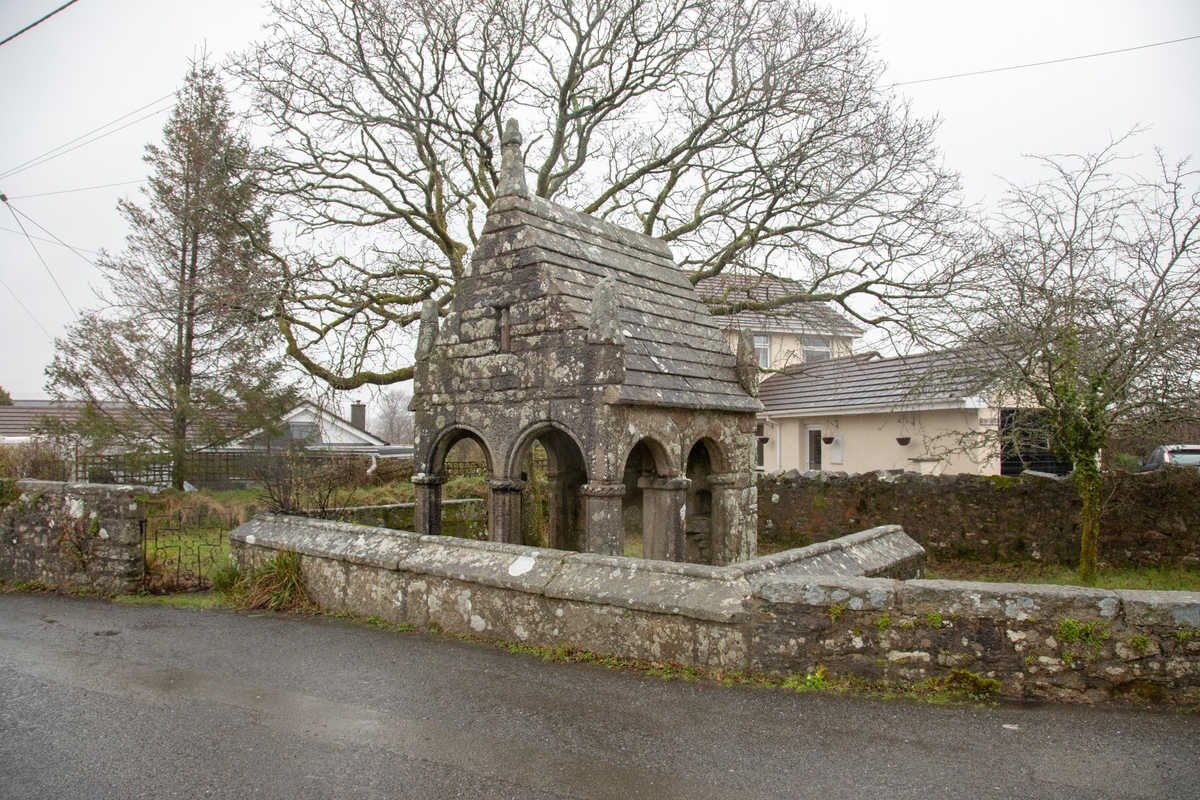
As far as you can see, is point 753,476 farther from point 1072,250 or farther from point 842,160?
point 842,160

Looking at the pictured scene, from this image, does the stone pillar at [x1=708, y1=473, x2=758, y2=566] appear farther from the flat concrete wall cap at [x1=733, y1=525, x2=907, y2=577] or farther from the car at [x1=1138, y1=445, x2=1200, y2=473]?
the car at [x1=1138, y1=445, x2=1200, y2=473]

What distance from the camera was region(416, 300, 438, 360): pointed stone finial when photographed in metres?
8.84

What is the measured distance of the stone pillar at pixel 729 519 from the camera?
367 inches

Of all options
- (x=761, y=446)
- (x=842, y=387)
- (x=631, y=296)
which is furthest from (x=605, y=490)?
(x=761, y=446)

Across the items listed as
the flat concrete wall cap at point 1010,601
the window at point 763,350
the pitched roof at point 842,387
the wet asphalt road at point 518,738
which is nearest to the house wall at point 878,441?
the pitched roof at point 842,387

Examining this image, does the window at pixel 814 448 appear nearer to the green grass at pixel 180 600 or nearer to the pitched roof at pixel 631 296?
the pitched roof at pixel 631 296

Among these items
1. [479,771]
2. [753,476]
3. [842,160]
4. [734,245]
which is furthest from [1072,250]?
[479,771]

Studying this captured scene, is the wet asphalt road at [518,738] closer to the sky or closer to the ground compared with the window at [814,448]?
closer to the ground

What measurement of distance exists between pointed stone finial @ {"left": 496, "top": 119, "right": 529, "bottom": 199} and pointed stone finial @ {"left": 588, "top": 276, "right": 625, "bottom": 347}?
161cm

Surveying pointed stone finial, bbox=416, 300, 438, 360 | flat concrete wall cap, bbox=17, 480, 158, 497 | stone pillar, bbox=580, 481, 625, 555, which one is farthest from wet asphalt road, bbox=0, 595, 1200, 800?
pointed stone finial, bbox=416, 300, 438, 360

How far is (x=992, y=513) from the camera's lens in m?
12.0

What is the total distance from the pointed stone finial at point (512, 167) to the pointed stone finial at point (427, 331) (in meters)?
1.51

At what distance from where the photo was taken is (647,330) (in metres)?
8.61

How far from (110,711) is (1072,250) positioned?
1010 cm
